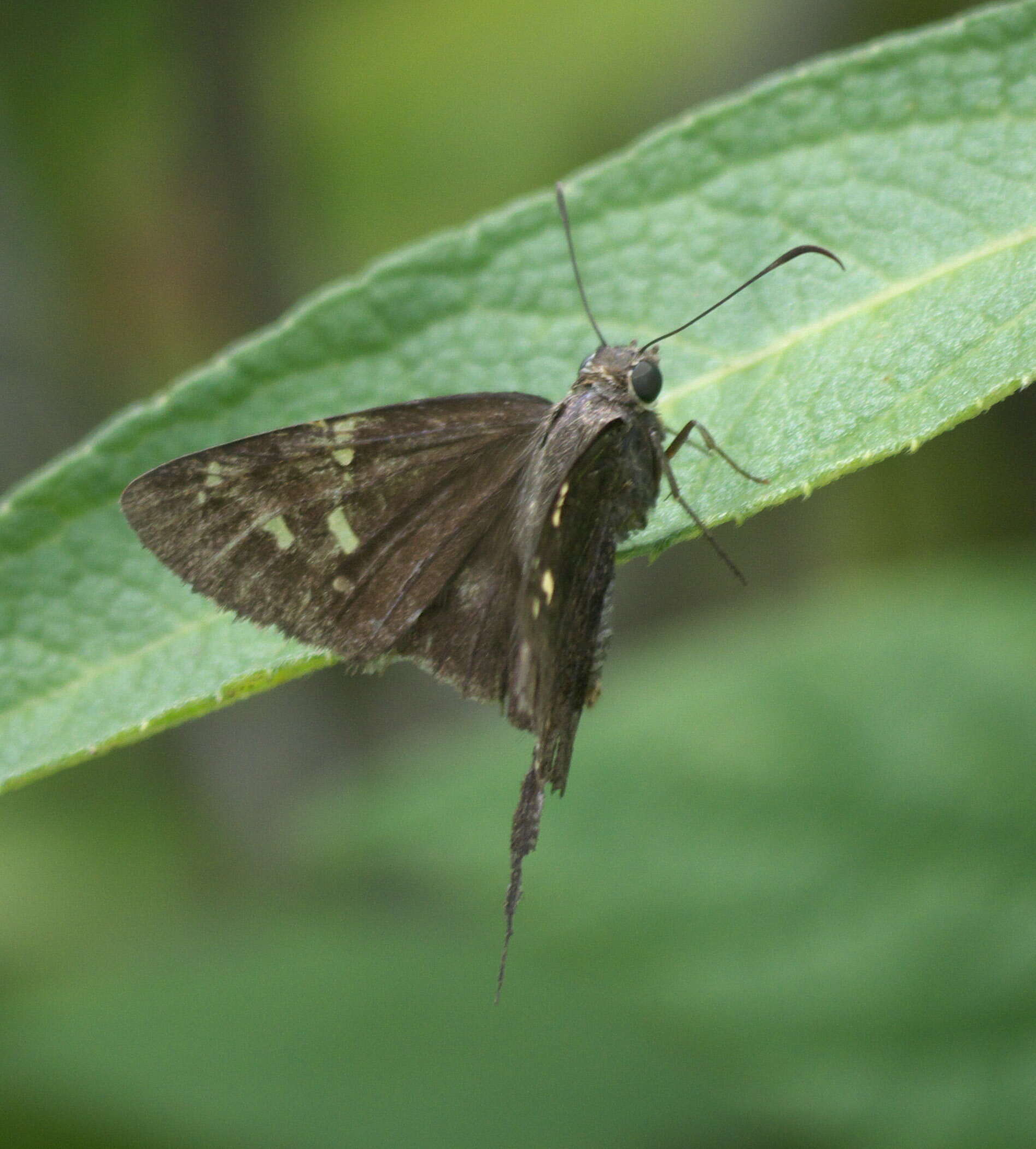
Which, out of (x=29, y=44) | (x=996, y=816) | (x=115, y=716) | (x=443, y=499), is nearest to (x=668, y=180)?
(x=443, y=499)

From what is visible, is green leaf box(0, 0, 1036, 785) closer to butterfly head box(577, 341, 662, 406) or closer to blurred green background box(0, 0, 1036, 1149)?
butterfly head box(577, 341, 662, 406)

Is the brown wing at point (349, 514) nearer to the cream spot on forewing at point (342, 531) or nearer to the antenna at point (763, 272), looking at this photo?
the cream spot on forewing at point (342, 531)

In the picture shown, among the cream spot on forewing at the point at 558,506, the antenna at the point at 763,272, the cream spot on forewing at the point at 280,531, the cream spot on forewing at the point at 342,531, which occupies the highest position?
the antenna at the point at 763,272

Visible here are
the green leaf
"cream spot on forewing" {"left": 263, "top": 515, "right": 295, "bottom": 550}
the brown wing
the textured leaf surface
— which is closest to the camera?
the green leaf

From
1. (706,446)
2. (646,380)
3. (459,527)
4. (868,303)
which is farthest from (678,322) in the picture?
(459,527)

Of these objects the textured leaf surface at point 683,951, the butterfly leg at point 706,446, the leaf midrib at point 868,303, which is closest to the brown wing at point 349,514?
the butterfly leg at point 706,446

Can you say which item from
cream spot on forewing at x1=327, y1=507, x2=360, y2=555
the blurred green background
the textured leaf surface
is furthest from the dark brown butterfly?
the textured leaf surface

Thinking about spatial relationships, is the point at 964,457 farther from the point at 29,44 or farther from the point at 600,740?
the point at 29,44
